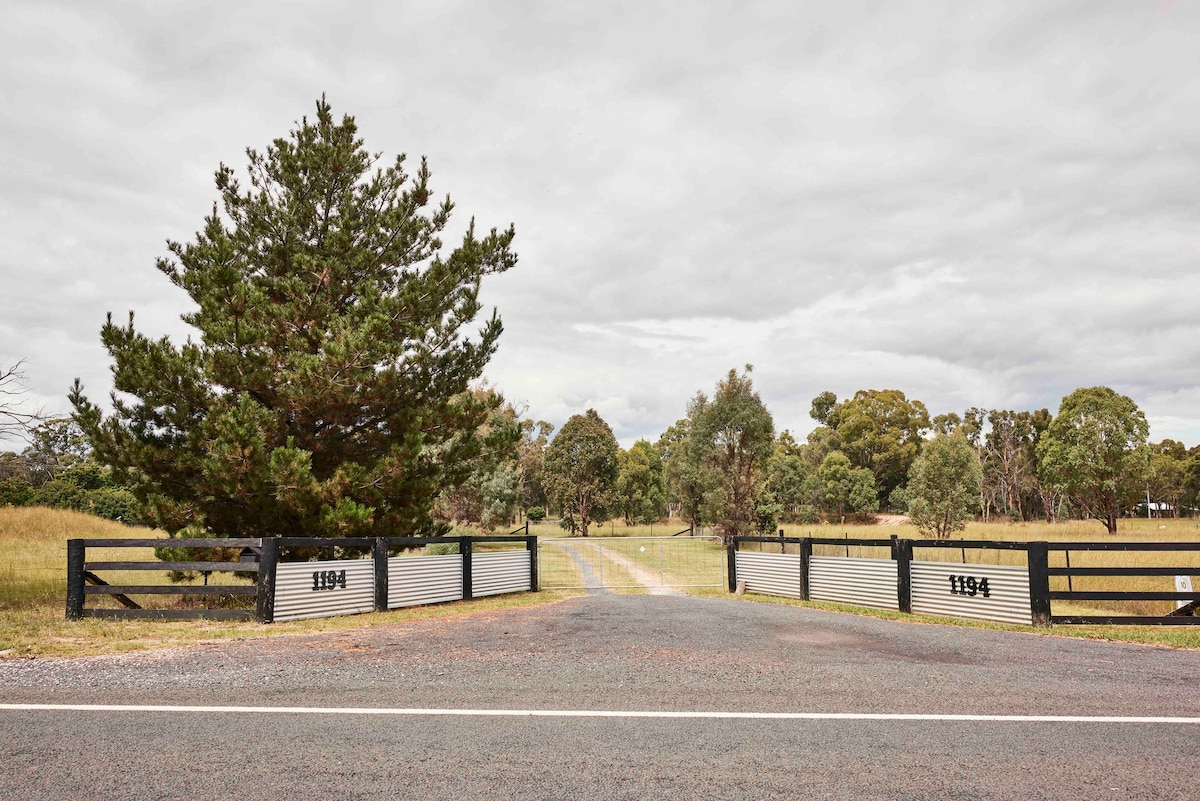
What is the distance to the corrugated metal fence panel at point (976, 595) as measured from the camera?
41.6 feet

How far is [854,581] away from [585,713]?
11.0 meters

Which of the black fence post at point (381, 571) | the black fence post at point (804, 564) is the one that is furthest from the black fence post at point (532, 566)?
the black fence post at point (804, 564)

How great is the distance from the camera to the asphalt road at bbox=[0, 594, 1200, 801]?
4.69m

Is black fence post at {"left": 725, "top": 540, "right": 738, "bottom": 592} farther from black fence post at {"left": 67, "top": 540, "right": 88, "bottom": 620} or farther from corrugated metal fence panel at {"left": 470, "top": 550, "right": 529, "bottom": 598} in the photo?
black fence post at {"left": 67, "top": 540, "right": 88, "bottom": 620}

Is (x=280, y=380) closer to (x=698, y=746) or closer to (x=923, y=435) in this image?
(x=698, y=746)

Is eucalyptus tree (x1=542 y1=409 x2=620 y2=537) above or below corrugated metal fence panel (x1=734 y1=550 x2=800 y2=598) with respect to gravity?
above

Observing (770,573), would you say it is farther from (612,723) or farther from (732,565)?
(612,723)

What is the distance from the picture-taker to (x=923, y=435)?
94.8 meters

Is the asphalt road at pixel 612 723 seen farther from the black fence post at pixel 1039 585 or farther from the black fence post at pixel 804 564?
the black fence post at pixel 804 564

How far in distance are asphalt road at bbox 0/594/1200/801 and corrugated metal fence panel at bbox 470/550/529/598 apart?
7.08 m

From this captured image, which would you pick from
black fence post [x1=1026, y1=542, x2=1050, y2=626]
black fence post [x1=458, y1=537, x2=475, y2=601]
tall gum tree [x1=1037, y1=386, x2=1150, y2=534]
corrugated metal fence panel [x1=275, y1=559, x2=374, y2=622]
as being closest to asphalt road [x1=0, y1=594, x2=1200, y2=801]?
black fence post [x1=1026, y1=542, x2=1050, y2=626]

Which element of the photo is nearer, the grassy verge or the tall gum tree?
the grassy verge

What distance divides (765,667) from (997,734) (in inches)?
113

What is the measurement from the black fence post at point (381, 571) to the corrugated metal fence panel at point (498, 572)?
266 cm
